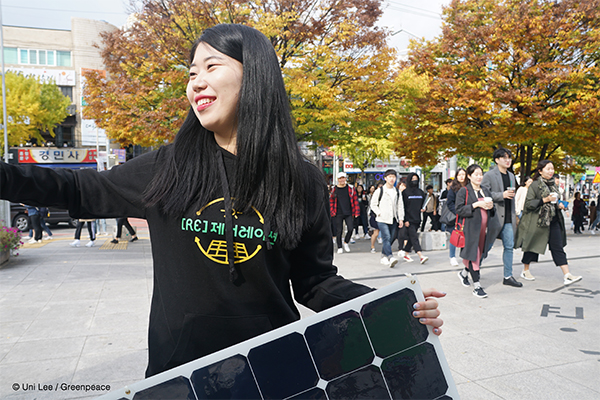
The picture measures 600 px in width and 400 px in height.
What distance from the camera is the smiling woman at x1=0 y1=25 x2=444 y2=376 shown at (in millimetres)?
1489

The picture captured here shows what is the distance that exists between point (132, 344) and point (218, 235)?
390 centimetres

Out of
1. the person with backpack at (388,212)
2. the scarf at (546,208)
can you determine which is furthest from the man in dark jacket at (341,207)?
the scarf at (546,208)

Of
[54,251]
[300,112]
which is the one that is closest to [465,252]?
[300,112]

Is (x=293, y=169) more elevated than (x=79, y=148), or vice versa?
(x=79, y=148)

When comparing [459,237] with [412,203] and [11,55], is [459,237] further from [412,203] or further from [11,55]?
[11,55]

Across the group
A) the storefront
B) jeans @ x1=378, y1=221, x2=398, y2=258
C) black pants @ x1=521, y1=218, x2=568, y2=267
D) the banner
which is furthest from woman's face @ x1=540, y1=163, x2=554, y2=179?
the banner

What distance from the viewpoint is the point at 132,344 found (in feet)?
15.9

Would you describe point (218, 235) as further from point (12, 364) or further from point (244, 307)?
point (12, 364)

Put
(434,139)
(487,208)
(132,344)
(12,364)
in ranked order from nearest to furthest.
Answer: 1. (12,364)
2. (132,344)
3. (487,208)
4. (434,139)

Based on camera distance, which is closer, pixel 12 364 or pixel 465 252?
pixel 12 364

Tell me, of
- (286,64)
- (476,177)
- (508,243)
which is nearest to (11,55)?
(286,64)

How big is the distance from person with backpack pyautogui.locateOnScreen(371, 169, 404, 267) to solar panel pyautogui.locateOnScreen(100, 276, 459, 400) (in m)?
8.60

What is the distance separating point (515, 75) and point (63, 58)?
39293mm

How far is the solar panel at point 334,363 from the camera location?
1.21 m
